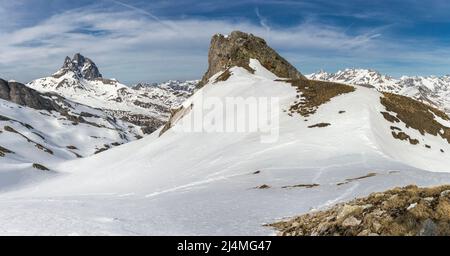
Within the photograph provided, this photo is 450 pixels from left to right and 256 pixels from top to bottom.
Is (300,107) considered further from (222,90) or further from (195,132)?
(222,90)

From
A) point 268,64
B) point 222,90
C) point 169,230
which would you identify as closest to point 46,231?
point 169,230

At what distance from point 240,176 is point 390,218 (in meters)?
22.9

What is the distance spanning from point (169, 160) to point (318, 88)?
28.0 metres

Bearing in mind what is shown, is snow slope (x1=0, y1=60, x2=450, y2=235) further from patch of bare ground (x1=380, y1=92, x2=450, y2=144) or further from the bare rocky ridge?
Result: the bare rocky ridge

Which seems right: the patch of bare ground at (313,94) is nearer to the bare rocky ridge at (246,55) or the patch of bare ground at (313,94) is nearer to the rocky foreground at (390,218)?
the bare rocky ridge at (246,55)

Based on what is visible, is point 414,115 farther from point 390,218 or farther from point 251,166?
point 390,218

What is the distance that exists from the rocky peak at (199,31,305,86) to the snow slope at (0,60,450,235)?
2488 centimetres

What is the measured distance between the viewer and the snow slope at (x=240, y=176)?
2007cm

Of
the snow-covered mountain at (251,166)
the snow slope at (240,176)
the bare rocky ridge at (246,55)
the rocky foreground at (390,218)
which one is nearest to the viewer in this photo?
the rocky foreground at (390,218)

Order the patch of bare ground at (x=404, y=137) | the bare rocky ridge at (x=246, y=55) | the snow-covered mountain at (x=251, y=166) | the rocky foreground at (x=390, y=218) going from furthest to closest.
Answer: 1. the bare rocky ridge at (x=246, y=55)
2. the patch of bare ground at (x=404, y=137)
3. the snow-covered mountain at (x=251, y=166)
4. the rocky foreground at (x=390, y=218)

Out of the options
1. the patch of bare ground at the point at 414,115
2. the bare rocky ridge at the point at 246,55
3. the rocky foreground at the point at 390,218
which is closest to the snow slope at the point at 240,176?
the patch of bare ground at the point at 414,115

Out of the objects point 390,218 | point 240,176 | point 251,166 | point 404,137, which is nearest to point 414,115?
point 404,137

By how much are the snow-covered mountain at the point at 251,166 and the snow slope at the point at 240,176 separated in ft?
0.36

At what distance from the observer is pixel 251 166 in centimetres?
4028
